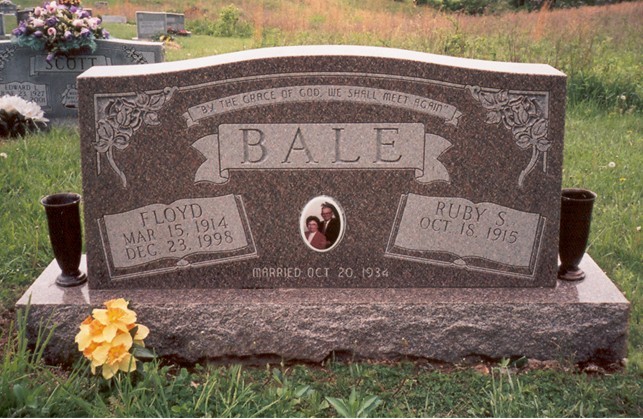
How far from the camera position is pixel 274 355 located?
3.41 meters

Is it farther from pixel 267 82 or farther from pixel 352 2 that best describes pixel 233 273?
pixel 352 2

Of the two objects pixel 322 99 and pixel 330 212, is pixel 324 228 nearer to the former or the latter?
pixel 330 212

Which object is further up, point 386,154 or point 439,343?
point 386,154

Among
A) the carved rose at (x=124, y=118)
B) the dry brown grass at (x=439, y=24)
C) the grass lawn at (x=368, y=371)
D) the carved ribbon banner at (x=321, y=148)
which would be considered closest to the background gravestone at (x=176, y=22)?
the dry brown grass at (x=439, y=24)

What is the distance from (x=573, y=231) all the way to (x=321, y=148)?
1.26 meters

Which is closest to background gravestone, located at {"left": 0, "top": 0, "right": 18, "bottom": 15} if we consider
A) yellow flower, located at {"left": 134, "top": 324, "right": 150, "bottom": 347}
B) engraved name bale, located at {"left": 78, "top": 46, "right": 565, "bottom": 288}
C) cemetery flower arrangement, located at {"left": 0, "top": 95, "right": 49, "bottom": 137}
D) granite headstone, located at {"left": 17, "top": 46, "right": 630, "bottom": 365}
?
cemetery flower arrangement, located at {"left": 0, "top": 95, "right": 49, "bottom": 137}

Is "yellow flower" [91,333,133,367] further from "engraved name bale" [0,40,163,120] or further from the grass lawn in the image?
"engraved name bale" [0,40,163,120]

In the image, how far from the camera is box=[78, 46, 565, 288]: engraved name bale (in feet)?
10.8

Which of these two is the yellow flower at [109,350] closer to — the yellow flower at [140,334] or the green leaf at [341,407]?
the yellow flower at [140,334]

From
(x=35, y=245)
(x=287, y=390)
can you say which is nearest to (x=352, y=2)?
(x=35, y=245)

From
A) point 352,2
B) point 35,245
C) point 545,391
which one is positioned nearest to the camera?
point 545,391

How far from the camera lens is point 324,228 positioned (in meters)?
3.43

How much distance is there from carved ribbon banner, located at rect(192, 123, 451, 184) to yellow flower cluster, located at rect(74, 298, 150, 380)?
2.61 feet

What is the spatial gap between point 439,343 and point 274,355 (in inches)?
29.9
